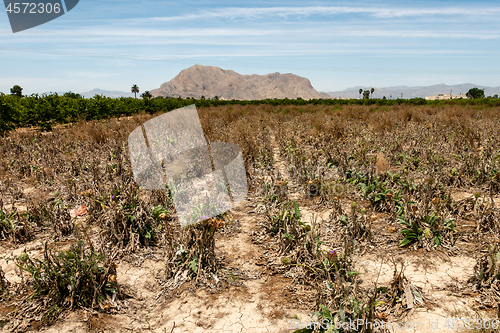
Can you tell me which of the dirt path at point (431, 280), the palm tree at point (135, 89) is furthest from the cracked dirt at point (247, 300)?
the palm tree at point (135, 89)

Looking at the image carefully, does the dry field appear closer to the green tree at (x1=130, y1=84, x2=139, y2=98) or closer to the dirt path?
the dirt path

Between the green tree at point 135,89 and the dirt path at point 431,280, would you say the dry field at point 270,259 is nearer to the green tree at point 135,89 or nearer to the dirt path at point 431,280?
the dirt path at point 431,280

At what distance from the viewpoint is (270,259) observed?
3.35 m

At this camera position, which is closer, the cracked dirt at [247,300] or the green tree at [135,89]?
the cracked dirt at [247,300]

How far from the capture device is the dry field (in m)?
2.44

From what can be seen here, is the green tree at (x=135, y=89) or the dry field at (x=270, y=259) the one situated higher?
the green tree at (x=135, y=89)

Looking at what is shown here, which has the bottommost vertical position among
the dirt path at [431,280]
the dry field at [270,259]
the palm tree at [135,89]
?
the dirt path at [431,280]

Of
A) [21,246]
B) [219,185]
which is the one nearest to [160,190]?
[219,185]

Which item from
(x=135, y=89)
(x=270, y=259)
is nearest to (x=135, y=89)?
(x=135, y=89)

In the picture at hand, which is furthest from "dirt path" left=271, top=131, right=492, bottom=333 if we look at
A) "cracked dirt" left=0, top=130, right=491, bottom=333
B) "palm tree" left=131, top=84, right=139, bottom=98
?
"palm tree" left=131, top=84, right=139, bottom=98

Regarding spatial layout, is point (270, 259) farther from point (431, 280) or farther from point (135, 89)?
point (135, 89)

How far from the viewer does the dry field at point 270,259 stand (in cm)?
244

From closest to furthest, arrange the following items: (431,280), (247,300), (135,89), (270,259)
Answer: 1. (247,300)
2. (431,280)
3. (270,259)
4. (135,89)

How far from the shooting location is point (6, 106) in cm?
1087
